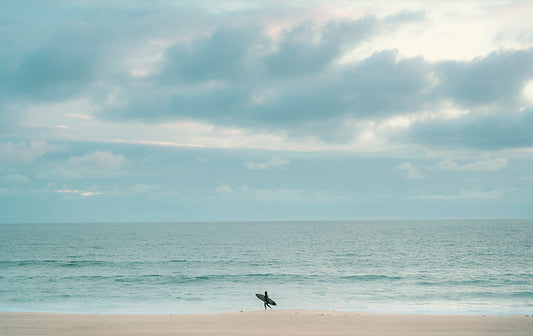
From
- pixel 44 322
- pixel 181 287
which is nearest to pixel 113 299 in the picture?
pixel 181 287

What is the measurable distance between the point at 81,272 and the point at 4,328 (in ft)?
94.5

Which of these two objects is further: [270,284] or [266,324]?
[270,284]

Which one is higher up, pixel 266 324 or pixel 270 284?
pixel 266 324

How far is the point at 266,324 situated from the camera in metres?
20.5

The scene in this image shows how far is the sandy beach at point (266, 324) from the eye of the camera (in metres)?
18.8

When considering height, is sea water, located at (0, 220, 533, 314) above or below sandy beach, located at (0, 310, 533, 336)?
below

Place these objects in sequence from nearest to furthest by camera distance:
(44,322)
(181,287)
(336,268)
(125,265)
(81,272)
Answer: (44,322), (181,287), (81,272), (336,268), (125,265)

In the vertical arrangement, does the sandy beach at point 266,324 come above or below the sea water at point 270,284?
above

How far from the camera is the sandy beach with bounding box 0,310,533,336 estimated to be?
741 inches

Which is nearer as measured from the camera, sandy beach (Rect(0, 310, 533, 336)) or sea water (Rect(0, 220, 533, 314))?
sandy beach (Rect(0, 310, 533, 336))

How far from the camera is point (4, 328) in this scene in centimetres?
1936

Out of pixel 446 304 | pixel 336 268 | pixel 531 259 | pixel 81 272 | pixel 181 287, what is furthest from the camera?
pixel 531 259

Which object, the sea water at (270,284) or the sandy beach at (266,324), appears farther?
the sea water at (270,284)

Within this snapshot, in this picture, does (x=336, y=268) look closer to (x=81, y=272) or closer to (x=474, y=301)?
(x=474, y=301)
